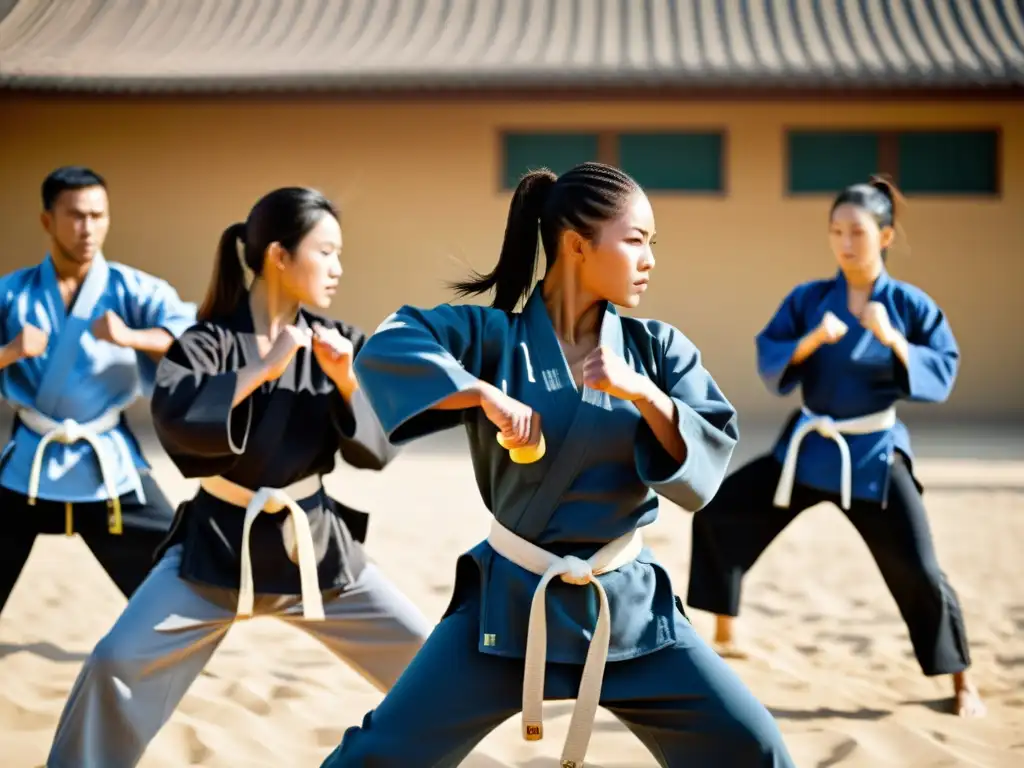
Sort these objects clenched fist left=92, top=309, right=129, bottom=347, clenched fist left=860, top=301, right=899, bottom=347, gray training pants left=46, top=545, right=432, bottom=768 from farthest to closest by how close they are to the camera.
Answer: clenched fist left=860, top=301, right=899, bottom=347 < clenched fist left=92, top=309, right=129, bottom=347 < gray training pants left=46, top=545, right=432, bottom=768

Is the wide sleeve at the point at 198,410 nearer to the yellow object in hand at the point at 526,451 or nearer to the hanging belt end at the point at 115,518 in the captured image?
the yellow object in hand at the point at 526,451

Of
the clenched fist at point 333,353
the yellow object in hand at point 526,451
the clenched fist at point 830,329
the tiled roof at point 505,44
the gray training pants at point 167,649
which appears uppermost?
the tiled roof at point 505,44

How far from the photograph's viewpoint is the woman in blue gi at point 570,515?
2033mm

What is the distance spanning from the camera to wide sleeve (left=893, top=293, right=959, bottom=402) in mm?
3475

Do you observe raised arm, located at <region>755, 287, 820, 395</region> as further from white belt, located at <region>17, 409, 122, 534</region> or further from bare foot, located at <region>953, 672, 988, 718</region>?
white belt, located at <region>17, 409, 122, 534</region>

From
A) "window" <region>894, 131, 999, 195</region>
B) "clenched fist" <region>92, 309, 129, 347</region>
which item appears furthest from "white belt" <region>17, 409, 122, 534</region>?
"window" <region>894, 131, 999, 195</region>

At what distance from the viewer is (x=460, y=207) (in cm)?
1000

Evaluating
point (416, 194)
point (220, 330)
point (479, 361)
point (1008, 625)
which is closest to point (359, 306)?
point (416, 194)

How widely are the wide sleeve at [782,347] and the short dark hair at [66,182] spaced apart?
6.19ft

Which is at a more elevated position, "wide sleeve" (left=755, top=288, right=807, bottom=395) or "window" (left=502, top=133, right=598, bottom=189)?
"window" (left=502, top=133, right=598, bottom=189)

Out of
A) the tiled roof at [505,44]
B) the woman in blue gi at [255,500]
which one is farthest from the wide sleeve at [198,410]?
the tiled roof at [505,44]

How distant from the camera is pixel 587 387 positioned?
6.91 ft

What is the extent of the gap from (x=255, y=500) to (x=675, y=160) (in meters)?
7.64

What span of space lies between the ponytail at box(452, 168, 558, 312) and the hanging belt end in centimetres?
161
